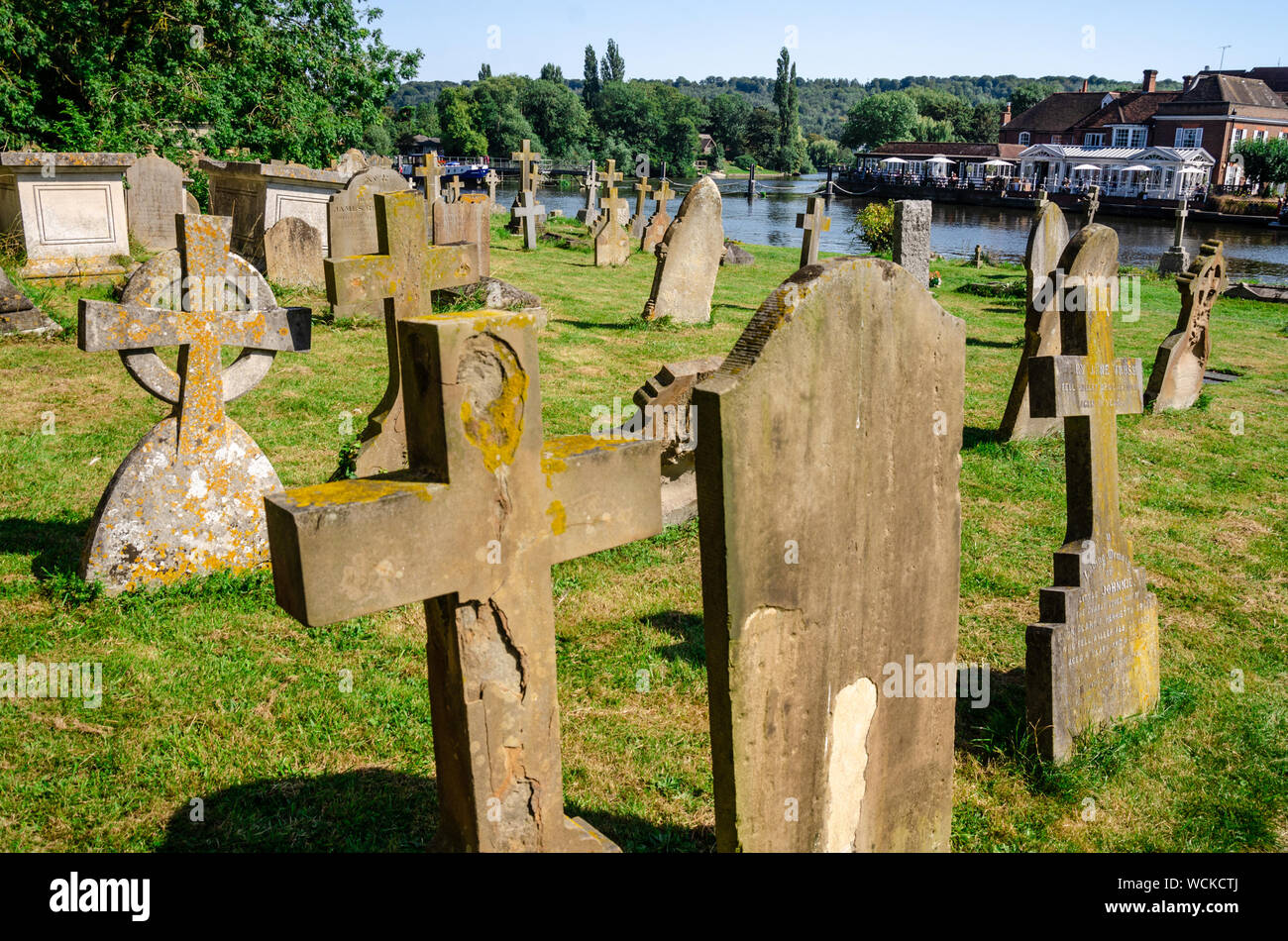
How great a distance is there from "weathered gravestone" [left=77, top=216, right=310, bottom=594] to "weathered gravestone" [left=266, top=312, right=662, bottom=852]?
334cm

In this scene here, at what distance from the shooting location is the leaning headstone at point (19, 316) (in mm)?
10234

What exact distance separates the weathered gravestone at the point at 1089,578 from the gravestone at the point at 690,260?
30.6 ft

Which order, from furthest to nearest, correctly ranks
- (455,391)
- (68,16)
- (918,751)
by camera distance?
(68,16) < (918,751) < (455,391)

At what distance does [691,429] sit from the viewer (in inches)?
251

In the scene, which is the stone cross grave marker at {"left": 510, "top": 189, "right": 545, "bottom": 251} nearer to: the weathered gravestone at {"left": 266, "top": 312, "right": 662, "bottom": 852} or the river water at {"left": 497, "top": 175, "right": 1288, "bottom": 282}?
the river water at {"left": 497, "top": 175, "right": 1288, "bottom": 282}

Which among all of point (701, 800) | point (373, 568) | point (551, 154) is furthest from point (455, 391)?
point (551, 154)

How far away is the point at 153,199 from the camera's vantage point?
50.7 ft

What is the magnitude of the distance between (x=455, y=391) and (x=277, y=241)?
12.8 metres

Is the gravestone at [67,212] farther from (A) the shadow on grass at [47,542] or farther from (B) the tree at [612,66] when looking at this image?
(B) the tree at [612,66]

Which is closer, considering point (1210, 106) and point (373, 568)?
point (373, 568)

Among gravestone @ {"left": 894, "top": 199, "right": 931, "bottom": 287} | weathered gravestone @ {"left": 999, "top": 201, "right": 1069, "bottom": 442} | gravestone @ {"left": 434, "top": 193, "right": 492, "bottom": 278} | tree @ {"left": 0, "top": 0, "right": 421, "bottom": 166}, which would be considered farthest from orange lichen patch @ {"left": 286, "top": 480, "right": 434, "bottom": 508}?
tree @ {"left": 0, "top": 0, "right": 421, "bottom": 166}

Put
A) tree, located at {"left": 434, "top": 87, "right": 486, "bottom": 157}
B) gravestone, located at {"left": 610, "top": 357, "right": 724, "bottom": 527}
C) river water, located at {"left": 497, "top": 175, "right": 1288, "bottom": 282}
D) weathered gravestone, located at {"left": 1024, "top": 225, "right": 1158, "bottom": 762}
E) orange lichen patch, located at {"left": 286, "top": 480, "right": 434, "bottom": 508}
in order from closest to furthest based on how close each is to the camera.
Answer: orange lichen patch, located at {"left": 286, "top": 480, "right": 434, "bottom": 508} → weathered gravestone, located at {"left": 1024, "top": 225, "right": 1158, "bottom": 762} → gravestone, located at {"left": 610, "top": 357, "right": 724, "bottom": 527} → river water, located at {"left": 497, "top": 175, "right": 1288, "bottom": 282} → tree, located at {"left": 434, "top": 87, "right": 486, "bottom": 157}

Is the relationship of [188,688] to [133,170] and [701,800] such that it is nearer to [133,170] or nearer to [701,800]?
[701,800]

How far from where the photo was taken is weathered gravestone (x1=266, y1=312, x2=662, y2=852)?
2150mm
